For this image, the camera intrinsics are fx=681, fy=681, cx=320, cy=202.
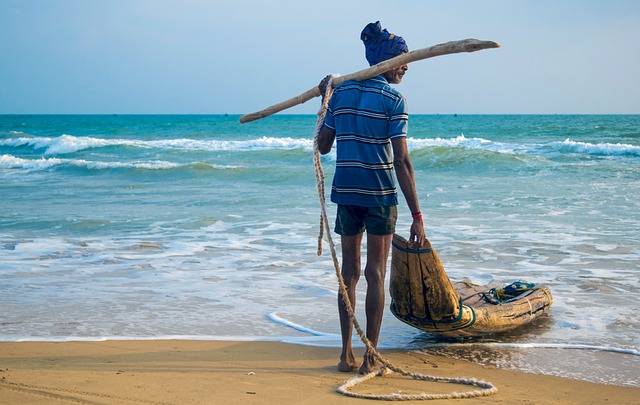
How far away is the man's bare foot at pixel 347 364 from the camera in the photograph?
13.0 ft

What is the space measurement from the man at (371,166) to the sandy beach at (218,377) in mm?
359

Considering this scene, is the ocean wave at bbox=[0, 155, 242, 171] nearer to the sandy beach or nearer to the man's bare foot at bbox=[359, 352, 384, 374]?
the sandy beach

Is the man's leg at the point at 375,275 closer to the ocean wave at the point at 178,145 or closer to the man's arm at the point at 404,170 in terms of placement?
the man's arm at the point at 404,170

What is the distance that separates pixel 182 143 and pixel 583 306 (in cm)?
3140

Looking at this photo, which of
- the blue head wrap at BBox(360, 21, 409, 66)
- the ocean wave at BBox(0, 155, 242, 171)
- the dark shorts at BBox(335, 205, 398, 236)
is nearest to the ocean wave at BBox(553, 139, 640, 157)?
the ocean wave at BBox(0, 155, 242, 171)

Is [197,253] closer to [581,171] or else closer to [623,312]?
[623,312]

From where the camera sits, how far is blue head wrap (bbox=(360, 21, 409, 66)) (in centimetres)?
385

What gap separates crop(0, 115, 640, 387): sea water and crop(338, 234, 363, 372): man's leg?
0.65 metres

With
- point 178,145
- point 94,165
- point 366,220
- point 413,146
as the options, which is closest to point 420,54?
point 366,220

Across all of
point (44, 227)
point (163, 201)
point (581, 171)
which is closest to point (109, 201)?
point (163, 201)

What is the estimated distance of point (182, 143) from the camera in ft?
116

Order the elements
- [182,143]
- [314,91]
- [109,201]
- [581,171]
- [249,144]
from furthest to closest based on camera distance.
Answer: [182,143], [249,144], [581,171], [109,201], [314,91]

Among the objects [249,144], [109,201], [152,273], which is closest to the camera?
[152,273]

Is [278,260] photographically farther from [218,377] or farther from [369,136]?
[369,136]
